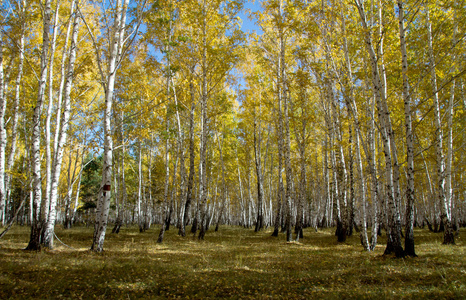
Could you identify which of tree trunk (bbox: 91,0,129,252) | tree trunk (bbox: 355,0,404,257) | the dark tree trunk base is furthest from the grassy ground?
tree trunk (bbox: 91,0,129,252)

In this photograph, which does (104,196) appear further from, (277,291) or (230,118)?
(230,118)

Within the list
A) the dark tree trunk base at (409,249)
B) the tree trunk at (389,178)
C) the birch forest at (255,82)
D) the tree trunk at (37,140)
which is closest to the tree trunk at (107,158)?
the birch forest at (255,82)

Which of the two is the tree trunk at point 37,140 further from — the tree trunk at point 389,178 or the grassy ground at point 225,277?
the tree trunk at point 389,178

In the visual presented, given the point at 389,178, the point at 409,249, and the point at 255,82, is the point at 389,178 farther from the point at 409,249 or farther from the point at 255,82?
the point at 255,82

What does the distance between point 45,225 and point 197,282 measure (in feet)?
20.0

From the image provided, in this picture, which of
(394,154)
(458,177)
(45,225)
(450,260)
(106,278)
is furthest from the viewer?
(458,177)

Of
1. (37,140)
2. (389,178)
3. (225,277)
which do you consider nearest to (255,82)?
(389,178)

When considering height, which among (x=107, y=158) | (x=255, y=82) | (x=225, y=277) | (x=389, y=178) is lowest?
(x=225, y=277)

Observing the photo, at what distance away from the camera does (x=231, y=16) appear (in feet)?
45.5

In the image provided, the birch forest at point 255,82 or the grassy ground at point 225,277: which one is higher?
the birch forest at point 255,82

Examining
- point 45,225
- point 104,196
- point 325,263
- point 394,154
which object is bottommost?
point 325,263

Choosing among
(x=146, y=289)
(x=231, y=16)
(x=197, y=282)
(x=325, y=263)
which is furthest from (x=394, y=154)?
(x=231, y=16)

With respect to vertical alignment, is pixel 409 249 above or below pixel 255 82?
below

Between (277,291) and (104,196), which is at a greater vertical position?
(104,196)
